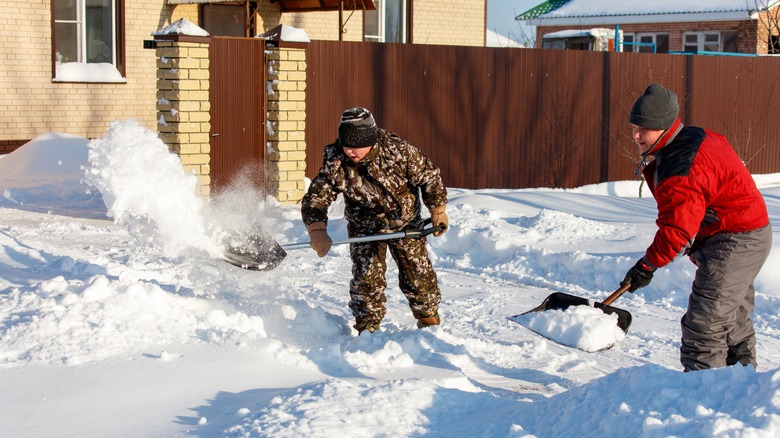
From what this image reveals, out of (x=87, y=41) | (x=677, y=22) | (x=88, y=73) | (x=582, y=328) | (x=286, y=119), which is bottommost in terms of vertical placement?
(x=582, y=328)

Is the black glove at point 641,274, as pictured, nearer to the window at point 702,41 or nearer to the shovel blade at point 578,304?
the shovel blade at point 578,304

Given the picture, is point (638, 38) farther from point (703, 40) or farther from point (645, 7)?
point (703, 40)

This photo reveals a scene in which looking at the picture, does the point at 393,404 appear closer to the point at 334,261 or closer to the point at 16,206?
the point at 334,261

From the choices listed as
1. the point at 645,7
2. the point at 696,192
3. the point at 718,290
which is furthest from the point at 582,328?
the point at 645,7

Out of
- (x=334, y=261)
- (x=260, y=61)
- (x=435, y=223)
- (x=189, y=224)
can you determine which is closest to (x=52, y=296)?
(x=189, y=224)

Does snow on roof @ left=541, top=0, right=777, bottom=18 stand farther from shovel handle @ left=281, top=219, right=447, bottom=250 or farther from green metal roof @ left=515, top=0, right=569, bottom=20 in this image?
shovel handle @ left=281, top=219, right=447, bottom=250

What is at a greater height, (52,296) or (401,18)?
(401,18)

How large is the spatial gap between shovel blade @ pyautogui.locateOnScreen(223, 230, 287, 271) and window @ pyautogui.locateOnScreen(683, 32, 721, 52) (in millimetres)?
25429

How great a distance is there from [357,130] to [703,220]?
1873 millimetres

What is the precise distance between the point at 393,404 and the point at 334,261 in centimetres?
471

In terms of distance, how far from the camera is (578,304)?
5238mm

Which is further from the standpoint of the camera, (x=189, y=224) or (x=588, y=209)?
(x=588, y=209)

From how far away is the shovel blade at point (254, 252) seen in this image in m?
6.09

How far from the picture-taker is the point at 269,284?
6.70m
